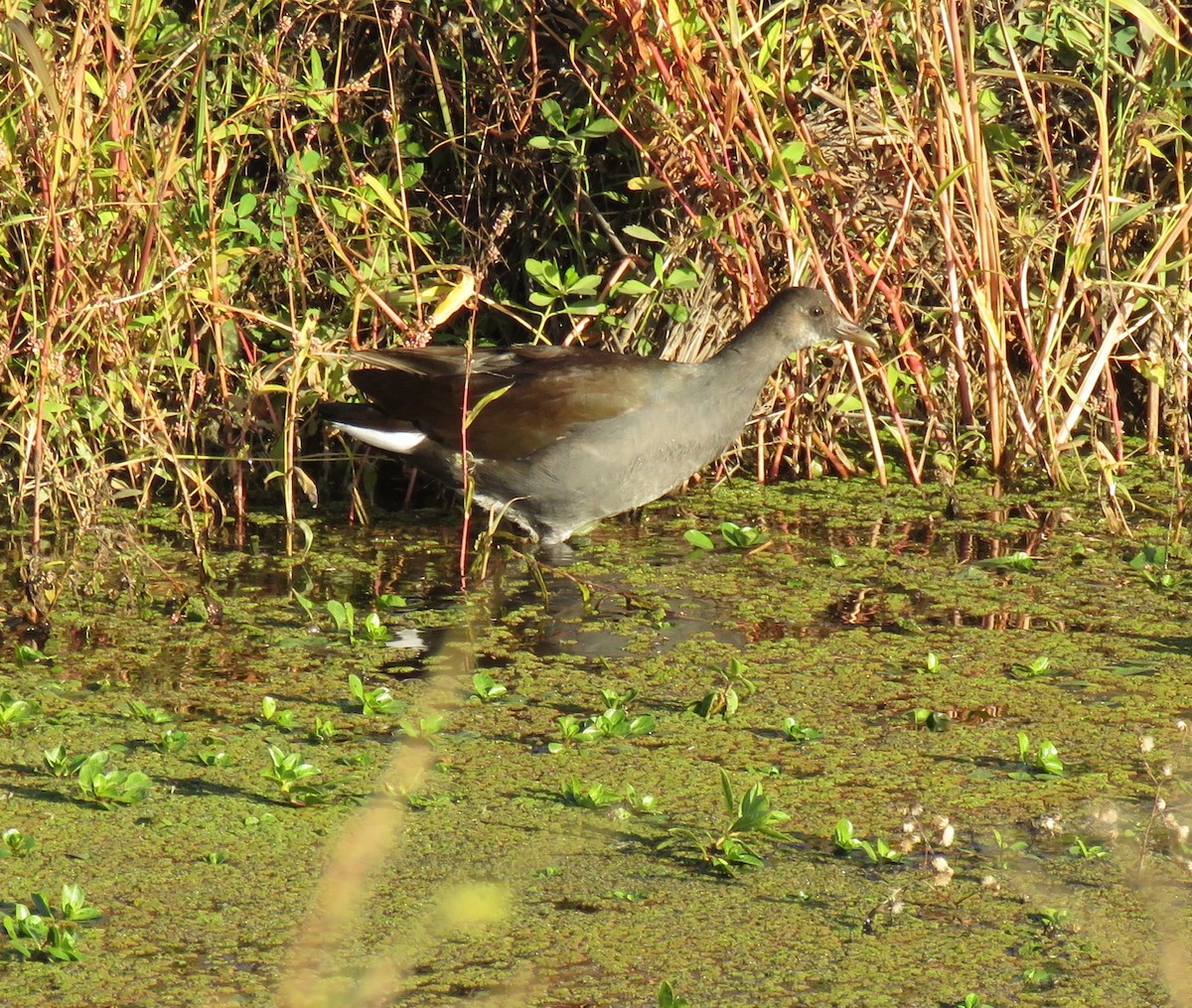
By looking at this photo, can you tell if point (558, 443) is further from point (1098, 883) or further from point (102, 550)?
point (1098, 883)

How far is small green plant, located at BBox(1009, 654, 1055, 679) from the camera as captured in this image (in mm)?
4145

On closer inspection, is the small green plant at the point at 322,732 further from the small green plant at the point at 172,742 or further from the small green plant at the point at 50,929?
the small green plant at the point at 50,929

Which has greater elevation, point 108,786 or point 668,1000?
point 668,1000

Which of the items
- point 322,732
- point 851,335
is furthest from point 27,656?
point 851,335

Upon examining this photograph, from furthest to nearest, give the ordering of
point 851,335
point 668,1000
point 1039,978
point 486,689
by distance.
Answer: point 851,335
point 486,689
point 1039,978
point 668,1000

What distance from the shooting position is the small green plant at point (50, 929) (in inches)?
107

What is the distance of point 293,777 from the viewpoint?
11.0ft

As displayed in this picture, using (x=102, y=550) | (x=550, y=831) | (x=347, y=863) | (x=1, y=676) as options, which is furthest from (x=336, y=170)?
(x=347, y=863)

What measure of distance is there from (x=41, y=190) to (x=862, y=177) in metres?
2.51

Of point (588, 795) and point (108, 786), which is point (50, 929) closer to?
point (108, 786)

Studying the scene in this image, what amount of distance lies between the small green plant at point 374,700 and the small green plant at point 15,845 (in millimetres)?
905

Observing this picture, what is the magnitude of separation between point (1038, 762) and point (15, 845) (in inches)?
75.7

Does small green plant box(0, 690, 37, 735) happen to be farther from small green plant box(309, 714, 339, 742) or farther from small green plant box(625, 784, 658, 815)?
small green plant box(625, 784, 658, 815)

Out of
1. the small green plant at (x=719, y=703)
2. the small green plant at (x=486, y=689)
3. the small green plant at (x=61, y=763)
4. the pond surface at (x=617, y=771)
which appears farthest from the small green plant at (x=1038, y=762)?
the small green plant at (x=61, y=763)
